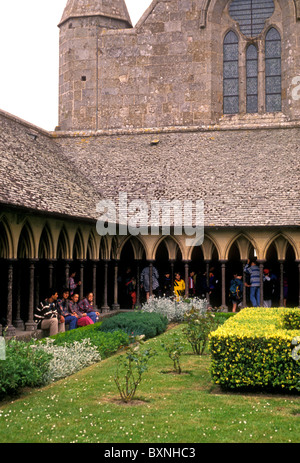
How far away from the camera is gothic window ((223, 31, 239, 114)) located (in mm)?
29031

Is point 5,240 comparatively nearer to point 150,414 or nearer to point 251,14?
point 150,414

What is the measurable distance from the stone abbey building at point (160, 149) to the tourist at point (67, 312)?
90 centimetres

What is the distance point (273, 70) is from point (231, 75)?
1.99 metres

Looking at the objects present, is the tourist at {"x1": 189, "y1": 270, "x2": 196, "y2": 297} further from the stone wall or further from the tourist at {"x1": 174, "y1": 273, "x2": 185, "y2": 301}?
the stone wall

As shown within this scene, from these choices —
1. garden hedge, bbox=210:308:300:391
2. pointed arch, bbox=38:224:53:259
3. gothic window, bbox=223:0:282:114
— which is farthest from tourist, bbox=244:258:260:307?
garden hedge, bbox=210:308:300:391

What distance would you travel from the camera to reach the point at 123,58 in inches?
1166

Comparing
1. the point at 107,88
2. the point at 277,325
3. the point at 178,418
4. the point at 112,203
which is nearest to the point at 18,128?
the point at 112,203

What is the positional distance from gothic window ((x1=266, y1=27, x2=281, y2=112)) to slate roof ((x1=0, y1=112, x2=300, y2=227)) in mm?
3993

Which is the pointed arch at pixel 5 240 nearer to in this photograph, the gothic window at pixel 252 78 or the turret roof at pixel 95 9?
the gothic window at pixel 252 78

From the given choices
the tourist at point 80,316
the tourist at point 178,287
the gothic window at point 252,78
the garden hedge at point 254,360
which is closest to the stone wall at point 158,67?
the gothic window at point 252,78

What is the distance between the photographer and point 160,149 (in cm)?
2484

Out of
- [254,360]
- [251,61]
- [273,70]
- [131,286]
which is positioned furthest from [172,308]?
[251,61]

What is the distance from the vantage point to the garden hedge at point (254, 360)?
9.23m

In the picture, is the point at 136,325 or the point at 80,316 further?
the point at 80,316
